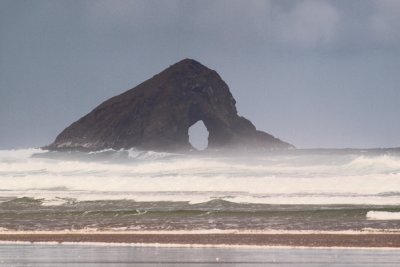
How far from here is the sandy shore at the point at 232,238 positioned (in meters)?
34.1

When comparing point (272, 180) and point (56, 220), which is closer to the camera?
point (56, 220)

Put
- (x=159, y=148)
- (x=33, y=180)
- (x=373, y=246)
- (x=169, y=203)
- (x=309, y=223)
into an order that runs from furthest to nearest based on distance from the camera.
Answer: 1. (x=159, y=148)
2. (x=33, y=180)
3. (x=169, y=203)
4. (x=309, y=223)
5. (x=373, y=246)

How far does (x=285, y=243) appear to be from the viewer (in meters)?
34.5

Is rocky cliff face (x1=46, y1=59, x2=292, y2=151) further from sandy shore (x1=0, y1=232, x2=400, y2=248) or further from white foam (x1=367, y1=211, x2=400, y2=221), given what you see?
sandy shore (x1=0, y1=232, x2=400, y2=248)

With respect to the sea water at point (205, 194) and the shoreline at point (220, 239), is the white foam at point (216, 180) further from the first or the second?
the shoreline at point (220, 239)

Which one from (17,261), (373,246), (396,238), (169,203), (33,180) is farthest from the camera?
(33,180)

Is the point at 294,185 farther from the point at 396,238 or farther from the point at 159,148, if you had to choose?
the point at 159,148

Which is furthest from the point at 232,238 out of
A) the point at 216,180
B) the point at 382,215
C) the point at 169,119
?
the point at 169,119

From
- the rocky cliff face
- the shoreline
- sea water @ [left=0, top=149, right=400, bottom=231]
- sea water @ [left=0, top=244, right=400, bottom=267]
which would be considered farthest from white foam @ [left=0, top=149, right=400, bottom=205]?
the rocky cliff face

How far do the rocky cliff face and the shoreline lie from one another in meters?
68.2

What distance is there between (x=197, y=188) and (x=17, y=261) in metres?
35.4

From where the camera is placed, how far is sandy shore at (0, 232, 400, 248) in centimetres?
3409

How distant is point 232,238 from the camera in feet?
120

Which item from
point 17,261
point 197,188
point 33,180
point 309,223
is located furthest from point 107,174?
point 17,261
